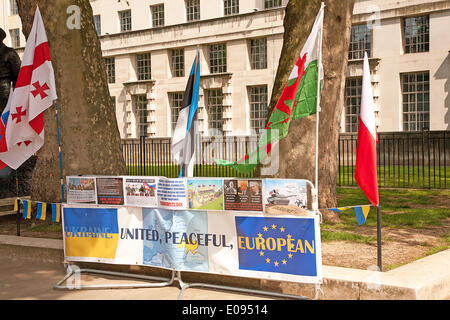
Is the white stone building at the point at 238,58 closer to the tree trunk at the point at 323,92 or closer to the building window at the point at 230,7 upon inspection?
the building window at the point at 230,7

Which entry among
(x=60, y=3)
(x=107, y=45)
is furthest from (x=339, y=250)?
(x=107, y=45)

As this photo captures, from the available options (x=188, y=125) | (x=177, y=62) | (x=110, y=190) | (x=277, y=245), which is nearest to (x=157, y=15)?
(x=177, y=62)

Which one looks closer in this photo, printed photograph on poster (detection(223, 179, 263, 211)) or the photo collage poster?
the photo collage poster

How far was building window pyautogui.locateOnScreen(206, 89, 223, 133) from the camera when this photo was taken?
3281cm

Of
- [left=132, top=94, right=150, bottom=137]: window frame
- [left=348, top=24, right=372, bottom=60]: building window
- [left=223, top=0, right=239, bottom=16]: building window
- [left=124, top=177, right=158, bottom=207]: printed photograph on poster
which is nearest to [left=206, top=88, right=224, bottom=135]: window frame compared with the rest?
[left=223, top=0, right=239, bottom=16]: building window

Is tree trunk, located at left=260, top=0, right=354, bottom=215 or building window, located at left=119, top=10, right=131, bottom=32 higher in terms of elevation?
building window, located at left=119, top=10, right=131, bottom=32

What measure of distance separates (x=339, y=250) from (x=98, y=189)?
123 inches

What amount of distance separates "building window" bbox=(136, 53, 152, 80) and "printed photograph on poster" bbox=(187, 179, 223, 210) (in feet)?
103

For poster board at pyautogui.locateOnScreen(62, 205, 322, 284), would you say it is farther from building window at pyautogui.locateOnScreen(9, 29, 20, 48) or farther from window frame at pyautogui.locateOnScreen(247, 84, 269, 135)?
building window at pyautogui.locateOnScreen(9, 29, 20, 48)

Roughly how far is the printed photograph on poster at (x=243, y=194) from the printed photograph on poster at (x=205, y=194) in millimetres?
81

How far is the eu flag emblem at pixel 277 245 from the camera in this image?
5.04 meters

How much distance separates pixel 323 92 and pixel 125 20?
1252 inches

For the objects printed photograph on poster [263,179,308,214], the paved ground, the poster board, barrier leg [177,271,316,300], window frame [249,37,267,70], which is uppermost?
window frame [249,37,267,70]
